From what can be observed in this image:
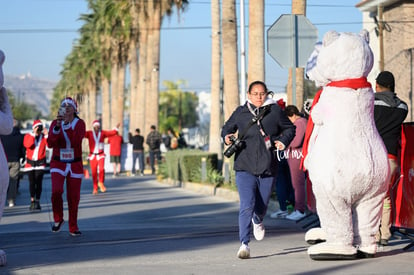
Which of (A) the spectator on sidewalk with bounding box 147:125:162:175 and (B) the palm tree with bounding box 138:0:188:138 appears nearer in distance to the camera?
(A) the spectator on sidewalk with bounding box 147:125:162:175

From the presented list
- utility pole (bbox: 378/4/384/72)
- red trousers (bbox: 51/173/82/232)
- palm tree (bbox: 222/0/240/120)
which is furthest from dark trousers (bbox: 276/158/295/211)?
utility pole (bbox: 378/4/384/72)

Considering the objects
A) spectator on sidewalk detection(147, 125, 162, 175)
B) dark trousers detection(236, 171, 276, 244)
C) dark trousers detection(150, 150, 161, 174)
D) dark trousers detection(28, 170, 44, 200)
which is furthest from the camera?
dark trousers detection(150, 150, 161, 174)

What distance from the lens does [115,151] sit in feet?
115

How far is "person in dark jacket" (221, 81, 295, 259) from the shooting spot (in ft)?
32.3

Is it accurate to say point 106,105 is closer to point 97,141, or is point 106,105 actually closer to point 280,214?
point 97,141

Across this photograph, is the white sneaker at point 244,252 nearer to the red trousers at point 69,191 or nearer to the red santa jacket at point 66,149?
the red trousers at point 69,191

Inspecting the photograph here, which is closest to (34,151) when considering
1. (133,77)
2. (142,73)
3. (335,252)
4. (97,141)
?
(97,141)

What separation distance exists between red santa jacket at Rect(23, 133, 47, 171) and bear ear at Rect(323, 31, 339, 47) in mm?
10122

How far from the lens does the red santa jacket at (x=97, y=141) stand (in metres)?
21.1

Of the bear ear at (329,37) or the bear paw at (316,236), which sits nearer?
the bear ear at (329,37)

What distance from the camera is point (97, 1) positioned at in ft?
206

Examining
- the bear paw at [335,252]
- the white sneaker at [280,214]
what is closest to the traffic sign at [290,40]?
the white sneaker at [280,214]

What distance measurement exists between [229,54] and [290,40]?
28.8 ft

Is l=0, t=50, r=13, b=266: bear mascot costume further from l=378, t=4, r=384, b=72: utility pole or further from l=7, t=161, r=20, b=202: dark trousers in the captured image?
l=378, t=4, r=384, b=72: utility pole
